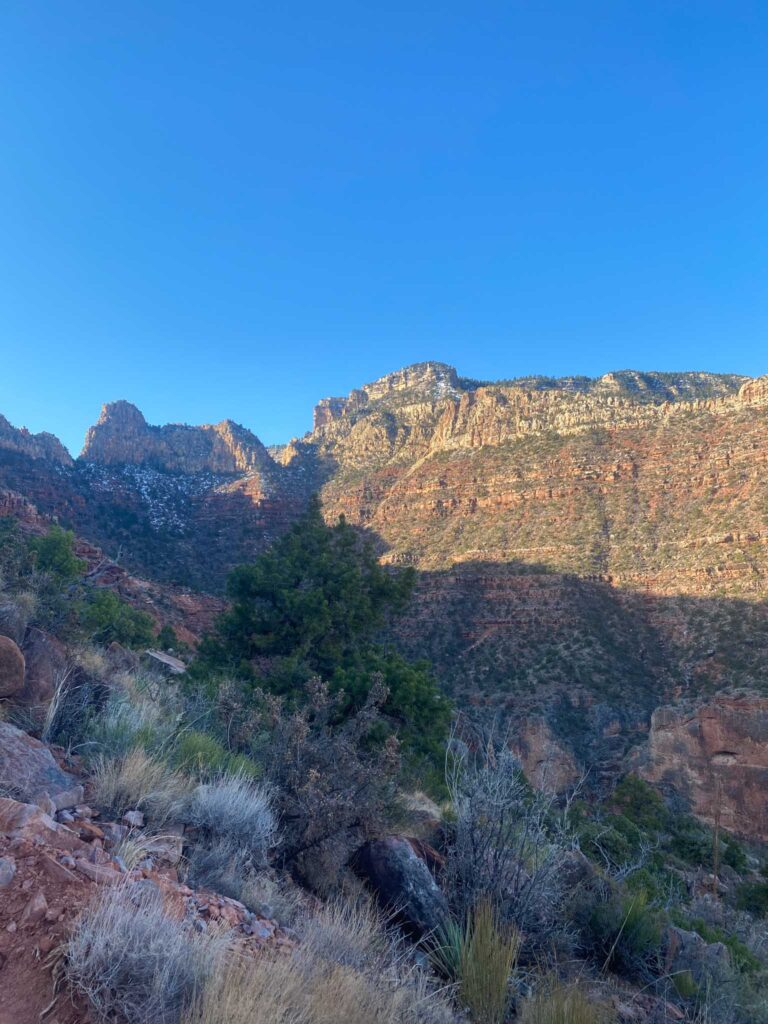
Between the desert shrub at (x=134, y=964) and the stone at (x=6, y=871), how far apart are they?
0.39 m

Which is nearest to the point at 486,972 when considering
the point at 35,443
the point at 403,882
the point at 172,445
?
the point at 403,882

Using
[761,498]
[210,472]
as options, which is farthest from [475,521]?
[210,472]

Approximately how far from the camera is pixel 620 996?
3.44 m

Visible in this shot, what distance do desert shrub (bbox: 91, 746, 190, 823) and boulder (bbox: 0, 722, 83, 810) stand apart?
0.15 m

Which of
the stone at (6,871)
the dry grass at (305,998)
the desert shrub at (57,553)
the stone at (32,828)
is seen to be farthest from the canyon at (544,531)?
the stone at (6,871)

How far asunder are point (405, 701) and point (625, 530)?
130ft

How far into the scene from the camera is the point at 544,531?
49.3m

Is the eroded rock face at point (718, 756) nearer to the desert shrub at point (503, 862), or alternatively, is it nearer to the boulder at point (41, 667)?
the desert shrub at point (503, 862)

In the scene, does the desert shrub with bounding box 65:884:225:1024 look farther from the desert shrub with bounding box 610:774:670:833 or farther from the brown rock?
the desert shrub with bounding box 610:774:670:833

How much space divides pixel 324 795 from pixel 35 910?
2143 mm

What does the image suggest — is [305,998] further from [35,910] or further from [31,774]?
[31,774]

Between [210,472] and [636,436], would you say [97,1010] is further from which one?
[210,472]

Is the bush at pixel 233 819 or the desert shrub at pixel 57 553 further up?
the bush at pixel 233 819

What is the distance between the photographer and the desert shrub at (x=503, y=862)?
141 inches
